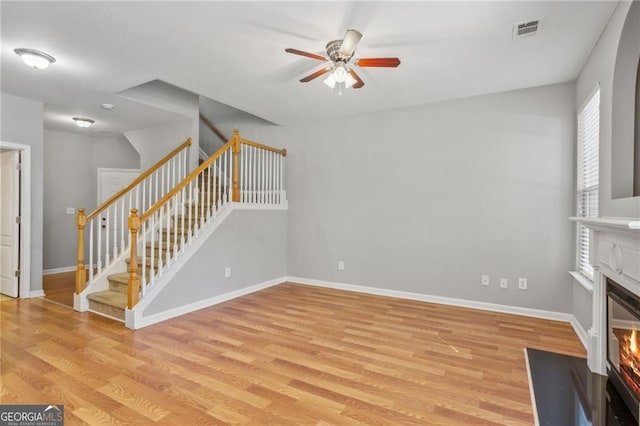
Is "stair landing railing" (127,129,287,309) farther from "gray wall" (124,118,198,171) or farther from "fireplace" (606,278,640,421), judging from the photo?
"fireplace" (606,278,640,421)

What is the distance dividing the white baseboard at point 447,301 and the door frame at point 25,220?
3.66m

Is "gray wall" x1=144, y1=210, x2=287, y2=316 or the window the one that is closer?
the window

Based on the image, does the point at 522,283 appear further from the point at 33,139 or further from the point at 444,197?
the point at 33,139

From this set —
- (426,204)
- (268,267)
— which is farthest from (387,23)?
(268,267)

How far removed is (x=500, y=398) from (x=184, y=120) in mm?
5407

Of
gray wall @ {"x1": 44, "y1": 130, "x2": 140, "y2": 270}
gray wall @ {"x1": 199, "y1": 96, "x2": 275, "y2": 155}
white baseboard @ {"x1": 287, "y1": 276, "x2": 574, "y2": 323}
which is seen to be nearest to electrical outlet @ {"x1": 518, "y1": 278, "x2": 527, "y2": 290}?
white baseboard @ {"x1": 287, "y1": 276, "x2": 574, "y2": 323}

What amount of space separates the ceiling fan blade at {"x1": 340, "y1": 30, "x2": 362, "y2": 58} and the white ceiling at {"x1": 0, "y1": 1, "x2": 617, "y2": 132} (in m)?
0.21

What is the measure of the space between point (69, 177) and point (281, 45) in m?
5.65

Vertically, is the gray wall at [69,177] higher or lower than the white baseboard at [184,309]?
higher

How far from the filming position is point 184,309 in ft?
12.7

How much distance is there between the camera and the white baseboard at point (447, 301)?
12.2ft

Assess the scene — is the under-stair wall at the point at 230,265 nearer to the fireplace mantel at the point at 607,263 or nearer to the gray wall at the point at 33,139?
the gray wall at the point at 33,139

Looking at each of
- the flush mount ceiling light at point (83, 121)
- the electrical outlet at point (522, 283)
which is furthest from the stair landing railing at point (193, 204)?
the electrical outlet at point (522, 283)

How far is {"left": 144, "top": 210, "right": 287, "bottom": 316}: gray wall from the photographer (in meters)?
3.85
